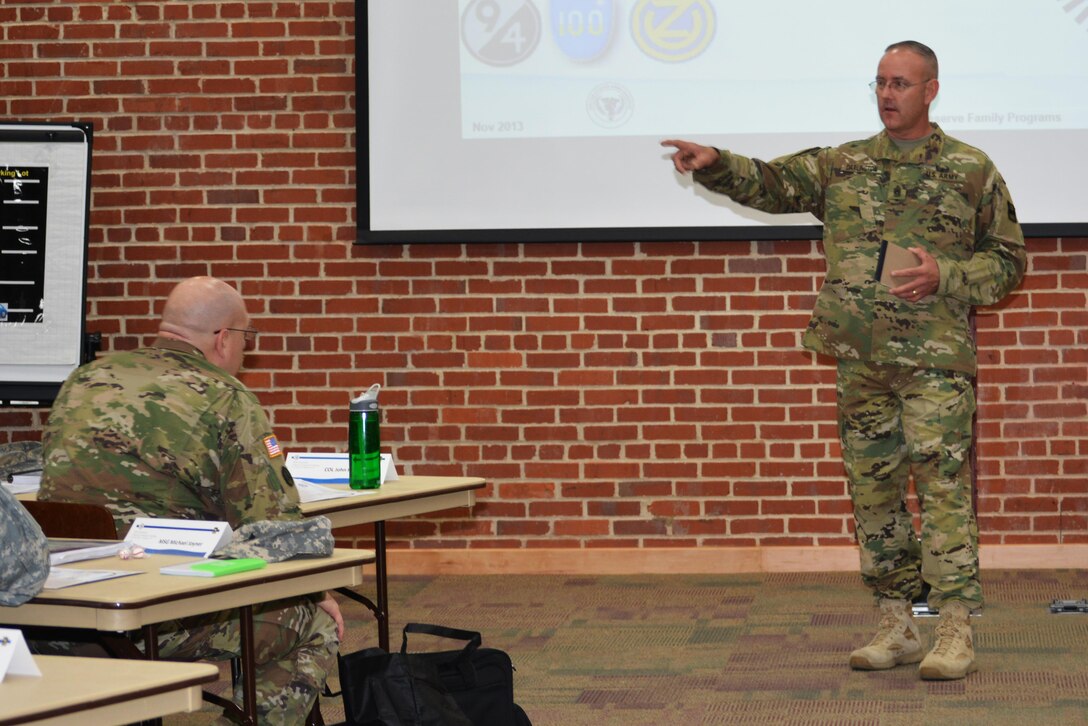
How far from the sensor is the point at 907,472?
438 centimetres

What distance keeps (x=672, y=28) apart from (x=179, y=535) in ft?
12.0

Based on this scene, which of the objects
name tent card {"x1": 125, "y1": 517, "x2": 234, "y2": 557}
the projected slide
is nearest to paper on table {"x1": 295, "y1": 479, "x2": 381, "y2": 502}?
name tent card {"x1": 125, "y1": 517, "x2": 234, "y2": 557}

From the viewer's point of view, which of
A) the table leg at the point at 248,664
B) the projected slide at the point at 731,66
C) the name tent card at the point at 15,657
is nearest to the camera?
the name tent card at the point at 15,657

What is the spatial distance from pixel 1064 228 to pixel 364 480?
3.28 meters

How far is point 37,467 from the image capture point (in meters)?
4.23

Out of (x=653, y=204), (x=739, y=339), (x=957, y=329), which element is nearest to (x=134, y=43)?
(x=653, y=204)

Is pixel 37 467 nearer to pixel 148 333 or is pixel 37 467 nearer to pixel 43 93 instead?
pixel 148 333

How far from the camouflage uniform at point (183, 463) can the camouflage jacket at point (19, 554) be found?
733mm

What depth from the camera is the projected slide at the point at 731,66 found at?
570 cm

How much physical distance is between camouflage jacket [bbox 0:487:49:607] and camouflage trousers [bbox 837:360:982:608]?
2693 mm

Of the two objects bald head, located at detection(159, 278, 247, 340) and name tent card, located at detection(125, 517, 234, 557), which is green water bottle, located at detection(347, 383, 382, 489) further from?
name tent card, located at detection(125, 517, 234, 557)

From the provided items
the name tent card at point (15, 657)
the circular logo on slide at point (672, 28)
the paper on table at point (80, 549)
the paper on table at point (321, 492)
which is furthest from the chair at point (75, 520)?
the circular logo on slide at point (672, 28)

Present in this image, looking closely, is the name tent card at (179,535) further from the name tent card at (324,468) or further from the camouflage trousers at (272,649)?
the name tent card at (324,468)

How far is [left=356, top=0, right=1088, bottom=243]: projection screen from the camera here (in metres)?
5.71
